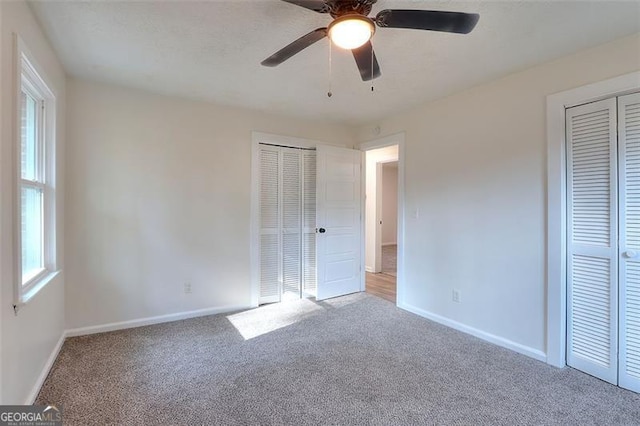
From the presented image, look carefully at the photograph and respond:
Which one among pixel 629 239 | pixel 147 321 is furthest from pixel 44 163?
pixel 629 239

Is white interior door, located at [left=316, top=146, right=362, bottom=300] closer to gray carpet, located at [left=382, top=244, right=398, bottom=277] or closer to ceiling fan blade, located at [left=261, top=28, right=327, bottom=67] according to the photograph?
gray carpet, located at [left=382, top=244, right=398, bottom=277]

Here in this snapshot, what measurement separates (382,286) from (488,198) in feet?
7.80

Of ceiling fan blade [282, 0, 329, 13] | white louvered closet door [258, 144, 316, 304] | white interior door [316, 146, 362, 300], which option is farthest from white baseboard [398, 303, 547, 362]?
ceiling fan blade [282, 0, 329, 13]

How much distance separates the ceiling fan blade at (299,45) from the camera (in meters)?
1.60

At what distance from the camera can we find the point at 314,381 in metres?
2.16

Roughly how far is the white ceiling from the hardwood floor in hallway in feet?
8.51

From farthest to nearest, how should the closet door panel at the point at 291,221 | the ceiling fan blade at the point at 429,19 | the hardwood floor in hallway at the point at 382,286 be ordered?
1. the hardwood floor in hallway at the point at 382,286
2. the closet door panel at the point at 291,221
3. the ceiling fan blade at the point at 429,19

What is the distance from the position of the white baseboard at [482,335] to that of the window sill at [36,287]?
3.38m

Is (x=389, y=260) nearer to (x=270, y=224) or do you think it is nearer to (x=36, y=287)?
(x=270, y=224)

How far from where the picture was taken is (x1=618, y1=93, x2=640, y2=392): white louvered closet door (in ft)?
6.79

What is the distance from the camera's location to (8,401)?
1.56 metres

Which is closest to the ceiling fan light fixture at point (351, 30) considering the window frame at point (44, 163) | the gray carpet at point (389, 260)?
the window frame at point (44, 163)

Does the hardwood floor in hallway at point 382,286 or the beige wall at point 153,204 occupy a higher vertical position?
the beige wall at point 153,204

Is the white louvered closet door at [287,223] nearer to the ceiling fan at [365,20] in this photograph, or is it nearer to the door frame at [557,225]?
the ceiling fan at [365,20]
